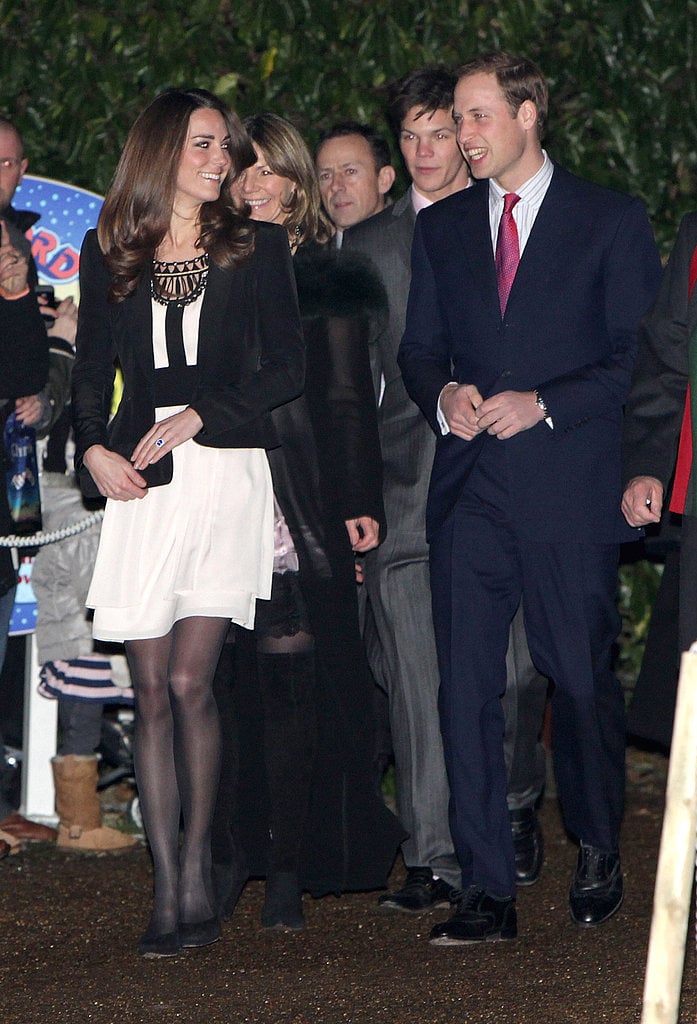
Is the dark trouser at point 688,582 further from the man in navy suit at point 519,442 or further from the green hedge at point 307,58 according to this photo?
the green hedge at point 307,58

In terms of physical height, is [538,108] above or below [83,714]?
above

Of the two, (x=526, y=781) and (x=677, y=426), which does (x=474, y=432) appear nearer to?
(x=677, y=426)

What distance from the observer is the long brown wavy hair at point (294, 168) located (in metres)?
4.70

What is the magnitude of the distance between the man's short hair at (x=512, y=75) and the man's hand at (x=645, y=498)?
104 centimetres

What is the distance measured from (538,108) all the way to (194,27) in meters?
2.09

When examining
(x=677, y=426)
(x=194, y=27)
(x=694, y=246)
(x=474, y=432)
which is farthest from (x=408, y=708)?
(x=194, y=27)

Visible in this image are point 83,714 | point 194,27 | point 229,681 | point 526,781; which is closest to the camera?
point 229,681

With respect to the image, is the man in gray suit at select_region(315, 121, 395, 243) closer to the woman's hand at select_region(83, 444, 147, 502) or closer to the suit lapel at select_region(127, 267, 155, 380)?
the suit lapel at select_region(127, 267, 155, 380)

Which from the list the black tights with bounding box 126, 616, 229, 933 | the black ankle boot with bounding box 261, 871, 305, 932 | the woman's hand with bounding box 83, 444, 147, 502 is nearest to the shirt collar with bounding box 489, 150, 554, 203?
the woman's hand with bounding box 83, 444, 147, 502

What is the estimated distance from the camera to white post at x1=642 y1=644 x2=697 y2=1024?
8.01 feet

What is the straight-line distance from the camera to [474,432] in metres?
4.33

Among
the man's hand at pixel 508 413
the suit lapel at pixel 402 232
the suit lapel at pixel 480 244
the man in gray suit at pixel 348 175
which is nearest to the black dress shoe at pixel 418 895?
the man's hand at pixel 508 413

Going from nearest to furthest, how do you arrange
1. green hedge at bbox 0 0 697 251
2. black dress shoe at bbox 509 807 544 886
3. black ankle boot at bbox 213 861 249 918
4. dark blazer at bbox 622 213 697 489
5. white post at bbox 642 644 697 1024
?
white post at bbox 642 644 697 1024
dark blazer at bbox 622 213 697 489
black ankle boot at bbox 213 861 249 918
black dress shoe at bbox 509 807 544 886
green hedge at bbox 0 0 697 251

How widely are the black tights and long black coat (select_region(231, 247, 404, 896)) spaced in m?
0.45
